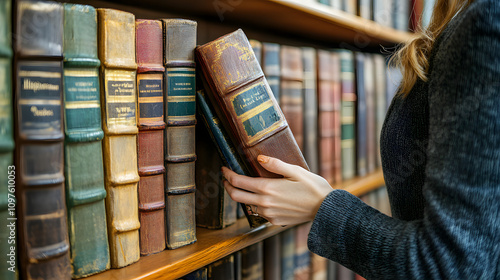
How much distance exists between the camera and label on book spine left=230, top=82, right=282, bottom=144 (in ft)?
1.78

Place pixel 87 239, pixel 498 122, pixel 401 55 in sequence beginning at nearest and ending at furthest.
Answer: pixel 498 122 < pixel 87 239 < pixel 401 55

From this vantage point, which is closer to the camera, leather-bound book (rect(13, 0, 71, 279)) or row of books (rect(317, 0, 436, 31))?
leather-bound book (rect(13, 0, 71, 279))

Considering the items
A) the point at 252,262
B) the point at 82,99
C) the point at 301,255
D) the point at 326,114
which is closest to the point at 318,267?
the point at 301,255

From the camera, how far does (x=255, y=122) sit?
1.81 feet

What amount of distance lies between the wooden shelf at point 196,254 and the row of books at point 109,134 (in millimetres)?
14

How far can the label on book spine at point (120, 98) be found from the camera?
0.48m

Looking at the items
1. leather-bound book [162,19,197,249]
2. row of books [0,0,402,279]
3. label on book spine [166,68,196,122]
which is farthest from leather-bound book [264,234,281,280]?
label on book spine [166,68,196,122]

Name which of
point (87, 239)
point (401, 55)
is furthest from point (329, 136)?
point (87, 239)

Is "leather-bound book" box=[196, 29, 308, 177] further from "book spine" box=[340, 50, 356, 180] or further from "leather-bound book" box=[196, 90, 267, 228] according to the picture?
"book spine" box=[340, 50, 356, 180]

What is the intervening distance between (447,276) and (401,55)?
360mm

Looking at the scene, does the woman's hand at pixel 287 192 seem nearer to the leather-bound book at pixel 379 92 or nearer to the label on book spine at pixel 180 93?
the label on book spine at pixel 180 93

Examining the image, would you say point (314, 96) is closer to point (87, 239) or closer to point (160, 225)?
point (160, 225)

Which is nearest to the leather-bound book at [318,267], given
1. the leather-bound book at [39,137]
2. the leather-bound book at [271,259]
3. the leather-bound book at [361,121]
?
the leather-bound book at [271,259]

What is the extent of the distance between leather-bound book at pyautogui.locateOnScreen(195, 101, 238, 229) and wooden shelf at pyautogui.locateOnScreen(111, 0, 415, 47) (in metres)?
0.26
